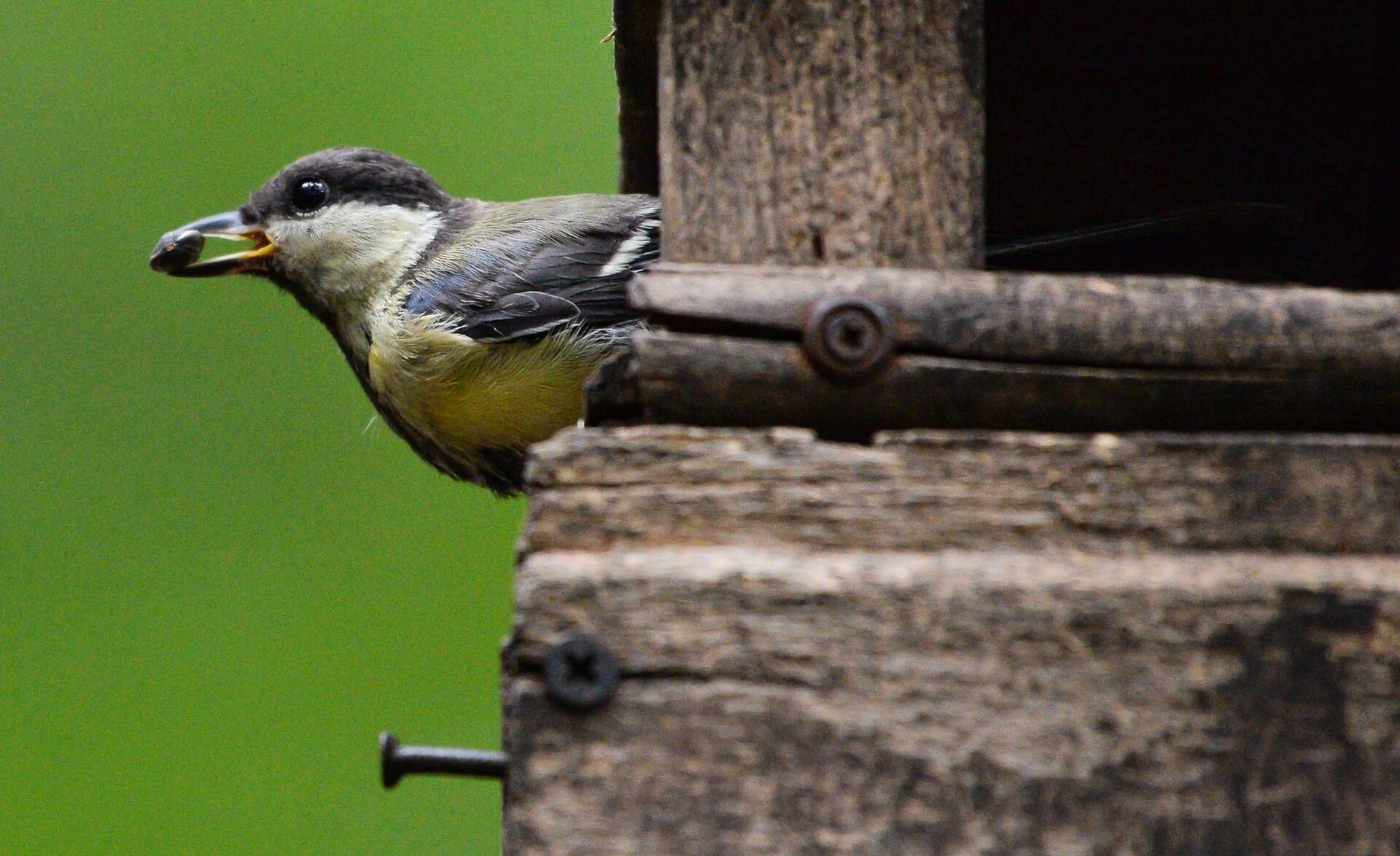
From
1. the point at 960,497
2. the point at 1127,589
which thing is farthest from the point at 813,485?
the point at 1127,589

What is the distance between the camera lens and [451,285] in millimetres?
2111

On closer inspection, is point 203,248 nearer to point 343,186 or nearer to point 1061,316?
point 343,186

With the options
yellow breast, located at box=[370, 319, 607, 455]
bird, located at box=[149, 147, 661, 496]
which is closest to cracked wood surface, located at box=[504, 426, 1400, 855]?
bird, located at box=[149, 147, 661, 496]

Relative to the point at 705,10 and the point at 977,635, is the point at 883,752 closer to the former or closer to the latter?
the point at 977,635

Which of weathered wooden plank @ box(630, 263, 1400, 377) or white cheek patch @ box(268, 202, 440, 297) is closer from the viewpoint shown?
weathered wooden plank @ box(630, 263, 1400, 377)

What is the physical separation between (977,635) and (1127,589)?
95 millimetres

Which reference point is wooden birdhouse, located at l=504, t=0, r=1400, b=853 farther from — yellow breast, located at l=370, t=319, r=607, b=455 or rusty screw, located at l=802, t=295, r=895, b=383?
yellow breast, located at l=370, t=319, r=607, b=455

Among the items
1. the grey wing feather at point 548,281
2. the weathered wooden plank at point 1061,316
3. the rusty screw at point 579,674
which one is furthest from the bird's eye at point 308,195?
the rusty screw at point 579,674

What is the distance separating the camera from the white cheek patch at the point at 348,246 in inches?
89.9

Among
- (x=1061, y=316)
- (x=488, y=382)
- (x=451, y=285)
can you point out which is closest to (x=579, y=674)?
(x=1061, y=316)

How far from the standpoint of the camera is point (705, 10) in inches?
43.8

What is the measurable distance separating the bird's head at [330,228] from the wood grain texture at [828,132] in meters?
1.21

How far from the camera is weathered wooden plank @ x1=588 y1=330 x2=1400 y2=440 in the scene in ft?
3.29

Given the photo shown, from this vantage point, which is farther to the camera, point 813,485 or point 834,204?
point 834,204
